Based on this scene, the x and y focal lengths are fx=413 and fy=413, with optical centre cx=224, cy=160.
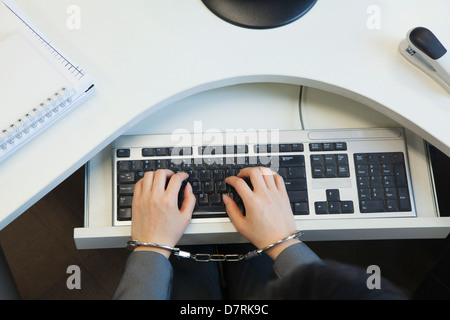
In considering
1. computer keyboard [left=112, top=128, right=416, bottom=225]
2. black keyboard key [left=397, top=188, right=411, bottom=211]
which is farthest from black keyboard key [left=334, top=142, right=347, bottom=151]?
black keyboard key [left=397, top=188, right=411, bottom=211]

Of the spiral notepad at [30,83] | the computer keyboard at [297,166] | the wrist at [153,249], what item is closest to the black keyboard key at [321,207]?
the computer keyboard at [297,166]

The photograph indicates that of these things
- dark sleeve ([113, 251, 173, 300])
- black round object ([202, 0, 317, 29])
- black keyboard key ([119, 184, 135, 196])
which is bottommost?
dark sleeve ([113, 251, 173, 300])

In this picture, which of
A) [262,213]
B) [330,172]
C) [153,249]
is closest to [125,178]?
[153,249]

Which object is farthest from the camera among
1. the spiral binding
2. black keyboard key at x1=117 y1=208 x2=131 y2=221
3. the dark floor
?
the dark floor

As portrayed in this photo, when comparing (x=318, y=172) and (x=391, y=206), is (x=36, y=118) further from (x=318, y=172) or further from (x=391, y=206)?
(x=391, y=206)

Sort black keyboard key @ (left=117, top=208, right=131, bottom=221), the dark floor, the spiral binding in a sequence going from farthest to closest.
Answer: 1. the dark floor
2. black keyboard key @ (left=117, top=208, right=131, bottom=221)
3. the spiral binding

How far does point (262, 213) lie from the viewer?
24.9 inches

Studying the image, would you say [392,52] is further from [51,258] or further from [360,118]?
[51,258]

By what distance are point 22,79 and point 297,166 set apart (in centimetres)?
43

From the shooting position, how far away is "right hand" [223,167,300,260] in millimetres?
634

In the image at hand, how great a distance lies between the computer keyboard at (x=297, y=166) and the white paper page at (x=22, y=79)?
0.49 ft

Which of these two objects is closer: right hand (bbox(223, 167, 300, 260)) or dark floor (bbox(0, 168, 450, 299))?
right hand (bbox(223, 167, 300, 260))

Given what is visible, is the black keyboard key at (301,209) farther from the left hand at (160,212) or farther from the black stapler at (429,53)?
the black stapler at (429,53)

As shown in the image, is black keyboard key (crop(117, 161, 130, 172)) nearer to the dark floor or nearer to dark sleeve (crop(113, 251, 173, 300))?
dark sleeve (crop(113, 251, 173, 300))
